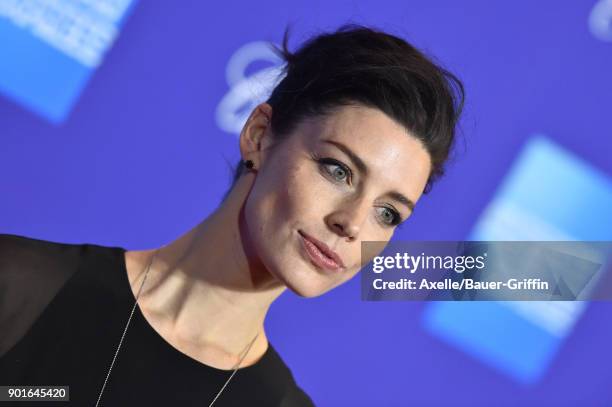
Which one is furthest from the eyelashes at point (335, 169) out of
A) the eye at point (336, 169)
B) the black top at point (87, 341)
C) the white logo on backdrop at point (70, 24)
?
the white logo on backdrop at point (70, 24)

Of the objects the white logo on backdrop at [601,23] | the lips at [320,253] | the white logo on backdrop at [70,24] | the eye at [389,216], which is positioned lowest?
the lips at [320,253]

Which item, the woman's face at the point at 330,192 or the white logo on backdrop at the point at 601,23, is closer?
the woman's face at the point at 330,192

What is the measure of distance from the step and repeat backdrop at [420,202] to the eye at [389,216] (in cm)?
28

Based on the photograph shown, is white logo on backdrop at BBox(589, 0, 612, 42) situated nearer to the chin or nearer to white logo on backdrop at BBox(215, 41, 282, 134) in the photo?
white logo on backdrop at BBox(215, 41, 282, 134)

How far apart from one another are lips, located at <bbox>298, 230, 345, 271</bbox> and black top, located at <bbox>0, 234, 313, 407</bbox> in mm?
245

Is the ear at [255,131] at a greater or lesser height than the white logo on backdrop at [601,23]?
lesser

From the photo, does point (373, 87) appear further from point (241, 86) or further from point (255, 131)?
point (241, 86)

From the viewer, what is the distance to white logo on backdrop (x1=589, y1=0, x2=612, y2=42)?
1.52 meters

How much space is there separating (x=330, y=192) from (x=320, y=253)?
84 mm

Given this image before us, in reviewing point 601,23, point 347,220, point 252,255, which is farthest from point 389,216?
point 601,23

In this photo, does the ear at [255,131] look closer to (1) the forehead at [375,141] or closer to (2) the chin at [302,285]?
(1) the forehead at [375,141]

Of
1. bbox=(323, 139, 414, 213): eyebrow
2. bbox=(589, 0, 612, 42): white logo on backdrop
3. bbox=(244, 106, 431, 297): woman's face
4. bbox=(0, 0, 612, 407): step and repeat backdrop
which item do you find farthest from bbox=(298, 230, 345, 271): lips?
bbox=(589, 0, 612, 42): white logo on backdrop

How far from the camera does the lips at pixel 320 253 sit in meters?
1.16

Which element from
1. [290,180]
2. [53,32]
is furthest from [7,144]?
[290,180]
